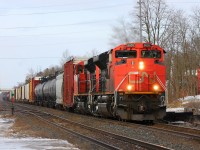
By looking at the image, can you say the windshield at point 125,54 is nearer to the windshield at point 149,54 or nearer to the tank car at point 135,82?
the tank car at point 135,82

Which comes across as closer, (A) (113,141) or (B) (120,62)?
(A) (113,141)

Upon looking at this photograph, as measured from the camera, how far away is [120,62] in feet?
62.5

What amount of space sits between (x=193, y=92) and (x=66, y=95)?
15.8 metres

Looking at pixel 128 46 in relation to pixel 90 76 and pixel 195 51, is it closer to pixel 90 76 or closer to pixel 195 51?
pixel 90 76

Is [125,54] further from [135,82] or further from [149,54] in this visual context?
[135,82]

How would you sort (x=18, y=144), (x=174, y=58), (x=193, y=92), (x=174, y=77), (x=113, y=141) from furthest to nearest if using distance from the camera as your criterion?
(x=174, y=58) < (x=174, y=77) < (x=193, y=92) < (x=113, y=141) < (x=18, y=144)

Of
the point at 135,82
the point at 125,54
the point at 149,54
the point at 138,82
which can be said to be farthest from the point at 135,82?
the point at 149,54

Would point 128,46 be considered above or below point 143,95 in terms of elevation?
above

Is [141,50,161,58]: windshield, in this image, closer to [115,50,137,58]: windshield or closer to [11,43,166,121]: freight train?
[11,43,166,121]: freight train

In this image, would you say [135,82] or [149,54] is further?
[149,54]

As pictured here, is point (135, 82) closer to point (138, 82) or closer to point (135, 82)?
point (135, 82)

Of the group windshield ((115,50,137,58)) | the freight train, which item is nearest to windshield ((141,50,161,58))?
the freight train

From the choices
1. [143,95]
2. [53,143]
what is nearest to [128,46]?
[143,95]

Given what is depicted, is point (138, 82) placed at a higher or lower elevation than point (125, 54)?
A: lower
